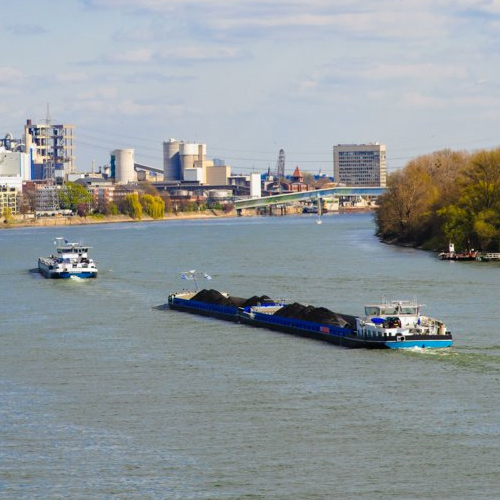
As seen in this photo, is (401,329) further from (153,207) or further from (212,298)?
(153,207)

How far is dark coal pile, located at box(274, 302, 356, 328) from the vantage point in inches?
1325

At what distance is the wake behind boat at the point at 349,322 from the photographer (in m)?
31.0

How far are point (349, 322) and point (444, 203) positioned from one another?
126 ft

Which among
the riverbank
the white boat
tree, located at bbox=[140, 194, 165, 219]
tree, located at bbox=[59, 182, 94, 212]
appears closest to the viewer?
the white boat

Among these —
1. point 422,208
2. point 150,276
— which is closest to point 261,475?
point 150,276

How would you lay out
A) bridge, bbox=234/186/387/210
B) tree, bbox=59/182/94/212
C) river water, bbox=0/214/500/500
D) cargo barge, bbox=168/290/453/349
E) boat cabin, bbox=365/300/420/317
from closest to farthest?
river water, bbox=0/214/500/500 < cargo barge, bbox=168/290/453/349 < boat cabin, bbox=365/300/420/317 < tree, bbox=59/182/94/212 < bridge, bbox=234/186/387/210

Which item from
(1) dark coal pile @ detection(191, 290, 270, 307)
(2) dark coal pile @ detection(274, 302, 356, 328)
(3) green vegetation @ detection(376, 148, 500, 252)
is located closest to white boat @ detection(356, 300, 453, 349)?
(2) dark coal pile @ detection(274, 302, 356, 328)

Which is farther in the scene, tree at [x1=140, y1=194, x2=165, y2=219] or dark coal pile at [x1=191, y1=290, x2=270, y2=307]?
tree at [x1=140, y1=194, x2=165, y2=219]

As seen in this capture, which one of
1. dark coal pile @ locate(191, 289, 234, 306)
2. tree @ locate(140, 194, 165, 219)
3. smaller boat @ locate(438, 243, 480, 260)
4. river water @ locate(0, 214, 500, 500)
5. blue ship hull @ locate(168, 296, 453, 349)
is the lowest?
river water @ locate(0, 214, 500, 500)

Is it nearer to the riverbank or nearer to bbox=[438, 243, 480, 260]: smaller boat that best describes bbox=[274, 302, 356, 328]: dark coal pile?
bbox=[438, 243, 480, 260]: smaller boat

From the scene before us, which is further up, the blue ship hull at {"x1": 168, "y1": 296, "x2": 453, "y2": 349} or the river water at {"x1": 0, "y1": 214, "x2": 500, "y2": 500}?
the blue ship hull at {"x1": 168, "y1": 296, "x2": 453, "y2": 349}

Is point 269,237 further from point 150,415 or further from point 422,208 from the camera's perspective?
point 150,415

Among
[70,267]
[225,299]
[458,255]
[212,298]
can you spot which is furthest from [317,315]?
[458,255]

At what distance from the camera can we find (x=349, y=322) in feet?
112
